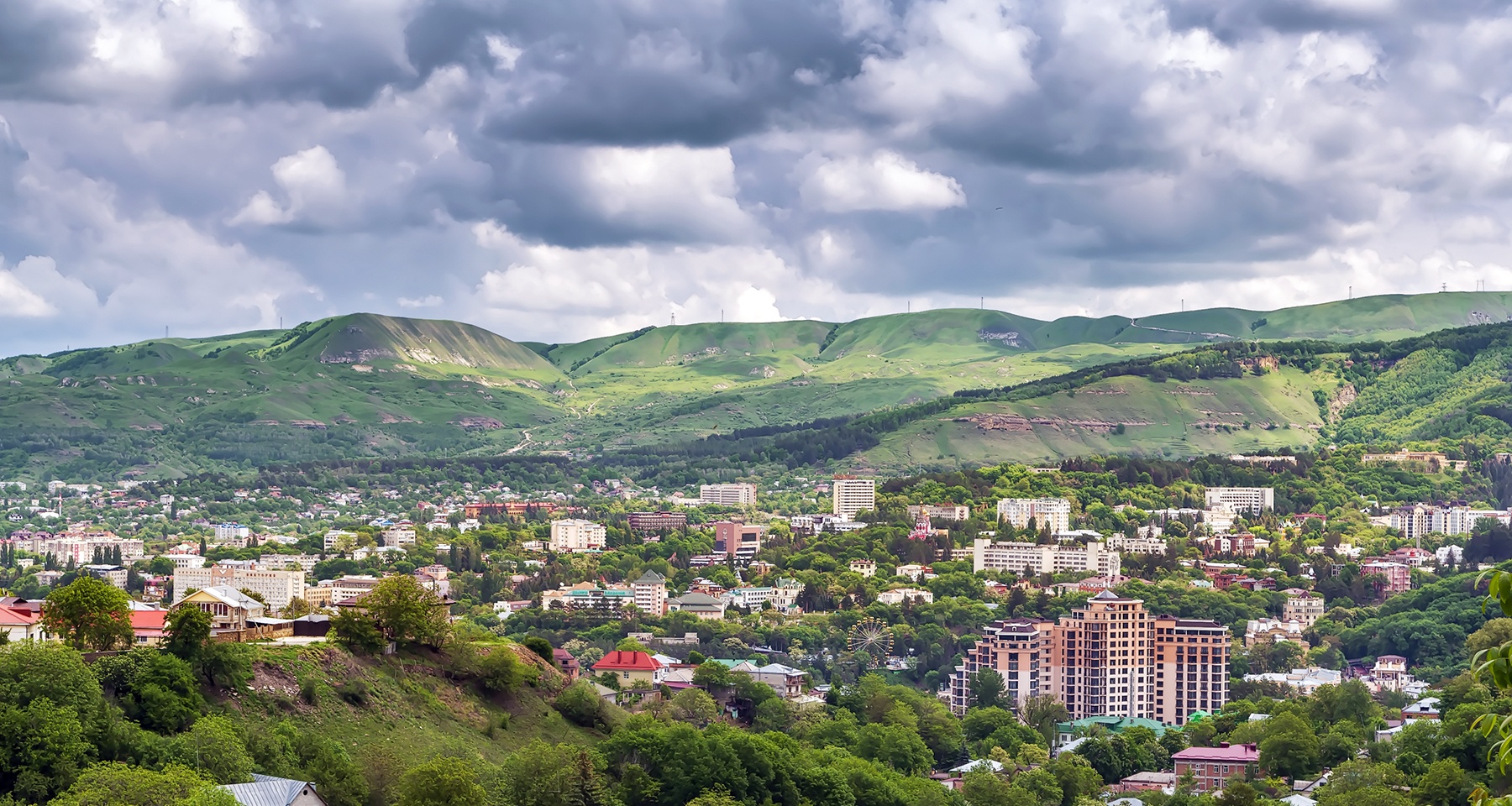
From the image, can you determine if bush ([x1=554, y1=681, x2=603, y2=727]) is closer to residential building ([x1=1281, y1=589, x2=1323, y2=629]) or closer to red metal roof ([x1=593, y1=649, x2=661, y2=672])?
red metal roof ([x1=593, y1=649, x2=661, y2=672])

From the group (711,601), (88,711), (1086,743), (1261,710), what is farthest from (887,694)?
(88,711)

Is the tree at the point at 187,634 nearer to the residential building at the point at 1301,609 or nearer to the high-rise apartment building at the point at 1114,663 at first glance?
the high-rise apartment building at the point at 1114,663

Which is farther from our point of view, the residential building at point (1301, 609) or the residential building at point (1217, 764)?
the residential building at point (1301, 609)

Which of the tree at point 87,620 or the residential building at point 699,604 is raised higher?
the tree at point 87,620

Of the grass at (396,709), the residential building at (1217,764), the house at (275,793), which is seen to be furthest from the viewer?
the residential building at (1217,764)

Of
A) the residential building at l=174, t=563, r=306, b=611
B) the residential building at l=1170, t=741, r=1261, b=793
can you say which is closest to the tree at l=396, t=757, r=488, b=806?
the residential building at l=1170, t=741, r=1261, b=793

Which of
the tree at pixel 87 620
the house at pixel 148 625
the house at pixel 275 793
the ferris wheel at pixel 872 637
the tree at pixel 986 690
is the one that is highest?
the tree at pixel 87 620

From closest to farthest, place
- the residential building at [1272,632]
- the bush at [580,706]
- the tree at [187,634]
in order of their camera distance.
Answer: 1. the tree at [187,634]
2. the bush at [580,706]
3. the residential building at [1272,632]

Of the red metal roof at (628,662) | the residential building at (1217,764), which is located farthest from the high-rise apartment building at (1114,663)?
the residential building at (1217,764)
